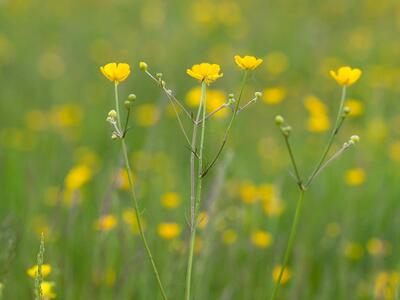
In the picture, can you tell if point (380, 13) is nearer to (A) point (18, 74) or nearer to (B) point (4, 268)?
(A) point (18, 74)

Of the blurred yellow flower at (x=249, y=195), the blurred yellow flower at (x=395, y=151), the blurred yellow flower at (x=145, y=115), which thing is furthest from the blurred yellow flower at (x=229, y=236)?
the blurred yellow flower at (x=145, y=115)

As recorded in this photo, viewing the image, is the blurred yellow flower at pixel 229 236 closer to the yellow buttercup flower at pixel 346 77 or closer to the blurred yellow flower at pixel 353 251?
the blurred yellow flower at pixel 353 251

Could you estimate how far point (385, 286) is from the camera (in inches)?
74.5

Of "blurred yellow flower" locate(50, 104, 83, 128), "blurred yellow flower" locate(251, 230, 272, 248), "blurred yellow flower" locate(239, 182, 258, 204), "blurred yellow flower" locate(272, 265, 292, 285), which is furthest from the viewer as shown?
"blurred yellow flower" locate(50, 104, 83, 128)

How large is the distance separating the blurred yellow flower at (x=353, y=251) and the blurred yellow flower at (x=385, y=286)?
0.17 metres

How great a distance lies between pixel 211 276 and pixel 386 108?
2.13 metres

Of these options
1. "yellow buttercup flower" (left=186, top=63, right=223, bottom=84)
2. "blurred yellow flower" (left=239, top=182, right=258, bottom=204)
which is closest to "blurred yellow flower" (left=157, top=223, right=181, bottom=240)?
"blurred yellow flower" (left=239, top=182, right=258, bottom=204)

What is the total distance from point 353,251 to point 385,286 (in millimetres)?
550

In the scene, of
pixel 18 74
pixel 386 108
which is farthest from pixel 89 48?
pixel 386 108

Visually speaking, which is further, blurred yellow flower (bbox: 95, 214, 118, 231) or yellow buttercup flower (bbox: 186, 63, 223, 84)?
blurred yellow flower (bbox: 95, 214, 118, 231)

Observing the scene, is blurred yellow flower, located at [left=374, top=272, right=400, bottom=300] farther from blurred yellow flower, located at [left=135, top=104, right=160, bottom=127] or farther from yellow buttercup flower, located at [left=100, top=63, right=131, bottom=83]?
blurred yellow flower, located at [left=135, top=104, right=160, bottom=127]

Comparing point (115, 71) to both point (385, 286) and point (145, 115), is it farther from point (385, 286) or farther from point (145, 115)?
point (145, 115)

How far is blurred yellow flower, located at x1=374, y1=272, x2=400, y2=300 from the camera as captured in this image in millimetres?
1863

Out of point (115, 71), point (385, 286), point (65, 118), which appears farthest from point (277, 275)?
point (65, 118)
